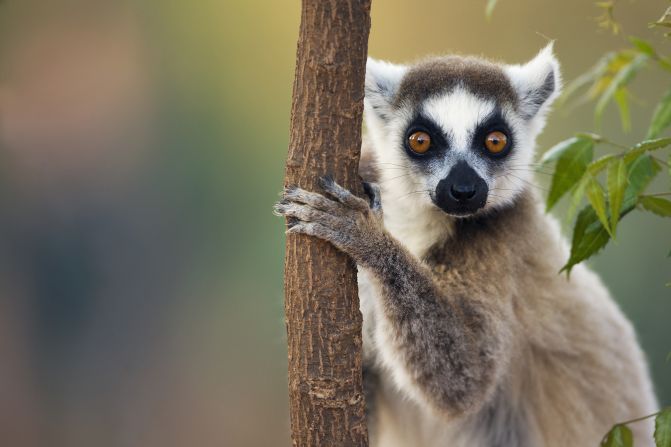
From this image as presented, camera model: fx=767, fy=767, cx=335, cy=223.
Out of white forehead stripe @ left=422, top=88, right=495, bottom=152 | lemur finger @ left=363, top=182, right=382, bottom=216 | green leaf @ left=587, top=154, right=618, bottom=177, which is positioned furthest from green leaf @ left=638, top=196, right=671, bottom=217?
white forehead stripe @ left=422, top=88, right=495, bottom=152

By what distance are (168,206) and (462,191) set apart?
2.57 m

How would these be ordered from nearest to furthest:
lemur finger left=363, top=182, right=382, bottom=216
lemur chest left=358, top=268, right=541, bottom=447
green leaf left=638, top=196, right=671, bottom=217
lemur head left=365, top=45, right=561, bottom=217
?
green leaf left=638, top=196, right=671, bottom=217 < lemur finger left=363, top=182, right=382, bottom=216 < lemur head left=365, top=45, right=561, bottom=217 < lemur chest left=358, top=268, right=541, bottom=447

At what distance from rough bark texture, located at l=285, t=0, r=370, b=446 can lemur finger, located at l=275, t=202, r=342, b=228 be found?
5 centimetres

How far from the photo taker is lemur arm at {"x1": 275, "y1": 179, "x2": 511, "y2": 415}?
6.08ft

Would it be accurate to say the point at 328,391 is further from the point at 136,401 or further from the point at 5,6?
the point at 5,6

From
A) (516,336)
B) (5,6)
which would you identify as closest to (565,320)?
(516,336)

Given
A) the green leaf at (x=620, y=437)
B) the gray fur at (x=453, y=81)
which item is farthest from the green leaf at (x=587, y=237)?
the gray fur at (x=453, y=81)

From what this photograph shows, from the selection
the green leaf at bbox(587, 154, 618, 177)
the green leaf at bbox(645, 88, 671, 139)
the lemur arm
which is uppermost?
the green leaf at bbox(645, 88, 671, 139)

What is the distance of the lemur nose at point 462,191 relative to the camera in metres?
2.39

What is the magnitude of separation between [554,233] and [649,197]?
46.2 inches

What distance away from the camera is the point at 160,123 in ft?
15.0

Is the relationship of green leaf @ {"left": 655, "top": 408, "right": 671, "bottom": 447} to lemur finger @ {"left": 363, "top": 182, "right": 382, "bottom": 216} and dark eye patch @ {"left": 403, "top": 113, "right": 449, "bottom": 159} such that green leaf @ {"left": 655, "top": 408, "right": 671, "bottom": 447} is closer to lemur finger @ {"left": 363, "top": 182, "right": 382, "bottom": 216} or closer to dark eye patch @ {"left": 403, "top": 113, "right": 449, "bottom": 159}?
lemur finger @ {"left": 363, "top": 182, "right": 382, "bottom": 216}

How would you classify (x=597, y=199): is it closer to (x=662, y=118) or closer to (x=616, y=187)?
(x=616, y=187)

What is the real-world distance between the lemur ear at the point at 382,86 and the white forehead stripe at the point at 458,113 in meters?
0.20
